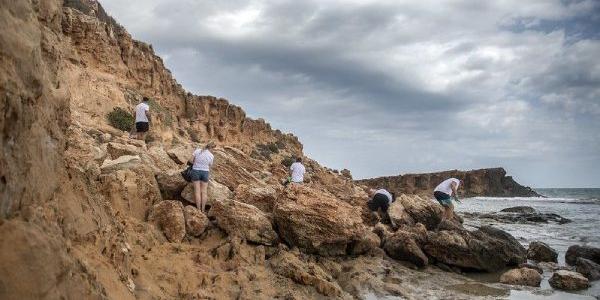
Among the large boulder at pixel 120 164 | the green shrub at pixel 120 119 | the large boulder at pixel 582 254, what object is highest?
the green shrub at pixel 120 119

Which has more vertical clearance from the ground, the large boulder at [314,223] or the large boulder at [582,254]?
the large boulder at [314,223]

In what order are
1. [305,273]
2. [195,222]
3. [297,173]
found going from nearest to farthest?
[305,273] < [195,222] < [297,173]

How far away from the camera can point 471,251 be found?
395 inches

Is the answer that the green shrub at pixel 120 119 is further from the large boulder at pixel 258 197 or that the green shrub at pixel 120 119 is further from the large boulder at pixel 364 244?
the large boulder at pixel 364 244

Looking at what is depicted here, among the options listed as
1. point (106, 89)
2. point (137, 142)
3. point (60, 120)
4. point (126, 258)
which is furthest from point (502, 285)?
point (106, 89)

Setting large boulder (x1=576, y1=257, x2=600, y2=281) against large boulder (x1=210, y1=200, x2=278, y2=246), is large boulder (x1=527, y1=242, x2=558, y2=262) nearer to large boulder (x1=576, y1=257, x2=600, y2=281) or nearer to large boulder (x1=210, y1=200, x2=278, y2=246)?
large boulder (x1=576, y1=257, x2=600, y2=281)

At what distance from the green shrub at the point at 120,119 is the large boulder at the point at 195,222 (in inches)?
475

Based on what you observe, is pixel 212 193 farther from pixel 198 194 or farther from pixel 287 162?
pixel 287 162

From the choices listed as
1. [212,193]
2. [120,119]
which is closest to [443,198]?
[212,193]

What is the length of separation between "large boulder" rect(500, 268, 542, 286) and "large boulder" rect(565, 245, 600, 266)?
322 cm

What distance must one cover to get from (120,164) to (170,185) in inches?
45.7

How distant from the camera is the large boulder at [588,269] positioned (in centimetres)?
993

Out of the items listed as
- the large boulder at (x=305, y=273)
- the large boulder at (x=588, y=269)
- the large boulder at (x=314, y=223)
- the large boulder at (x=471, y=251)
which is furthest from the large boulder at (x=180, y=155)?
the large boulder at (x=588, y=269)

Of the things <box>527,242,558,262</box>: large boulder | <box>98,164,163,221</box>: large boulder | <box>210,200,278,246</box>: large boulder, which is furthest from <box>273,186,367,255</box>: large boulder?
<box>527,242,558,262</box>: large boulder
